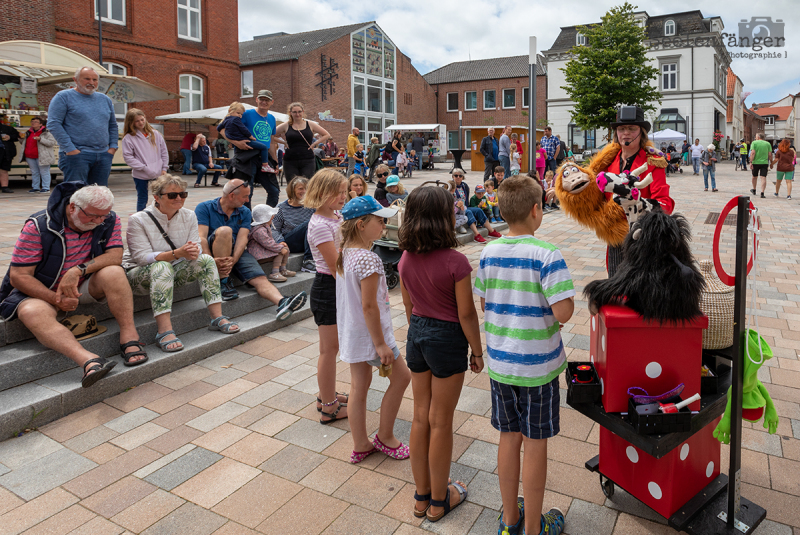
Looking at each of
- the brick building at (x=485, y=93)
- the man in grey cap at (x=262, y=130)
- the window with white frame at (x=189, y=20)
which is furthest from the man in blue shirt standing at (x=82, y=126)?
the brick building at (x=485, y=93)

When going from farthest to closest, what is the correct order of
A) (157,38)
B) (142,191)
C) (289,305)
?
(157,38) < (142,191) < (289,305)

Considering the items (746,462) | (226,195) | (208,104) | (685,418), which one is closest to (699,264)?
(685,418)

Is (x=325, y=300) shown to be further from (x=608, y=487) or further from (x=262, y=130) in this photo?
(x=262, y=130)

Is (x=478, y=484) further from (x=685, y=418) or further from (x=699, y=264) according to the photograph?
(x=699, y=264)

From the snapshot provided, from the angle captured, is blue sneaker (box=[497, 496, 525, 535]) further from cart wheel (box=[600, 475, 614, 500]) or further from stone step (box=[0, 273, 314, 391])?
stone step (box=[0, 273, 314, 391])

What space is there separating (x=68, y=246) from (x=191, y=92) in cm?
2413

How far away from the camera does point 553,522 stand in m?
2.48

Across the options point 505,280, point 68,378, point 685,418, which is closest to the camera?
point 685,418

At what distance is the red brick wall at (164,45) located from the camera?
69.3ft

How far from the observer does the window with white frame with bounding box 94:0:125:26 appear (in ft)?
72.1

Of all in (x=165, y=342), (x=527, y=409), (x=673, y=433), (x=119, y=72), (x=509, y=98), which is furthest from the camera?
(x=509, y=98)

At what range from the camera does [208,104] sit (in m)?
26.3

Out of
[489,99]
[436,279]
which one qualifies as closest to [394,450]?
[436,279]

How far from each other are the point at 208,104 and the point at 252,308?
23191 mm
